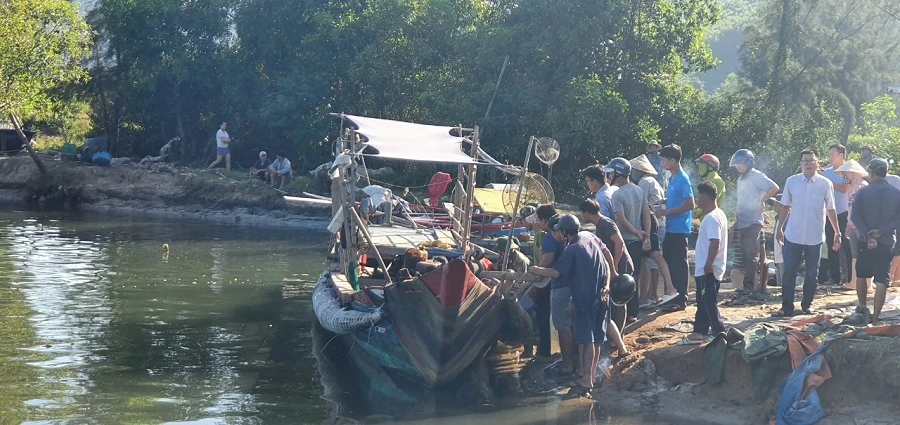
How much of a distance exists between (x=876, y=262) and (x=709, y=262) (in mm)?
1645

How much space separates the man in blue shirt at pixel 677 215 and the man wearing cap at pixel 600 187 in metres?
0.57

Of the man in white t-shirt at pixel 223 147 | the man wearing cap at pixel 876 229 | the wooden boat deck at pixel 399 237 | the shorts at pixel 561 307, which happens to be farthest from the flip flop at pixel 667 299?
the man in white t-shirt at pixel 223 147

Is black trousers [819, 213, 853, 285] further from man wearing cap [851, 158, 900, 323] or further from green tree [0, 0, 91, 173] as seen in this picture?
green tree [0, 0, 91, 173]

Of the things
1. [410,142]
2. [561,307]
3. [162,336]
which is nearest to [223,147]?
[162,336]

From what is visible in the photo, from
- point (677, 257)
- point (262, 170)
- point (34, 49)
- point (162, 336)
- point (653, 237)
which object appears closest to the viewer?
point (677, 257)

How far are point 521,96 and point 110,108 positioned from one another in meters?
17.2

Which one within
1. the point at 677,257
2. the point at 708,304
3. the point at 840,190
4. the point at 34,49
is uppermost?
the point at 34,49

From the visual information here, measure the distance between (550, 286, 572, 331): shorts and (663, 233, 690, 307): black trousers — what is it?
1.79 metres

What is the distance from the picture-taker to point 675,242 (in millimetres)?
10945

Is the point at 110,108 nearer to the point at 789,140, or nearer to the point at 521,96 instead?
the point at 521,96

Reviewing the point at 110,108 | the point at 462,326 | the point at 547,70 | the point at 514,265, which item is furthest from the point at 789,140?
the point at 110,108

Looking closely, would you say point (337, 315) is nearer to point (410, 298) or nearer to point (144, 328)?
point (410, 298)

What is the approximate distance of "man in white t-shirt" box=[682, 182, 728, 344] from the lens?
31.7 ft

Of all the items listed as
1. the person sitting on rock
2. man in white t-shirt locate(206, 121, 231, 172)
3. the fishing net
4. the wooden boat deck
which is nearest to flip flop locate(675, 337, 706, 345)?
the fishing net
